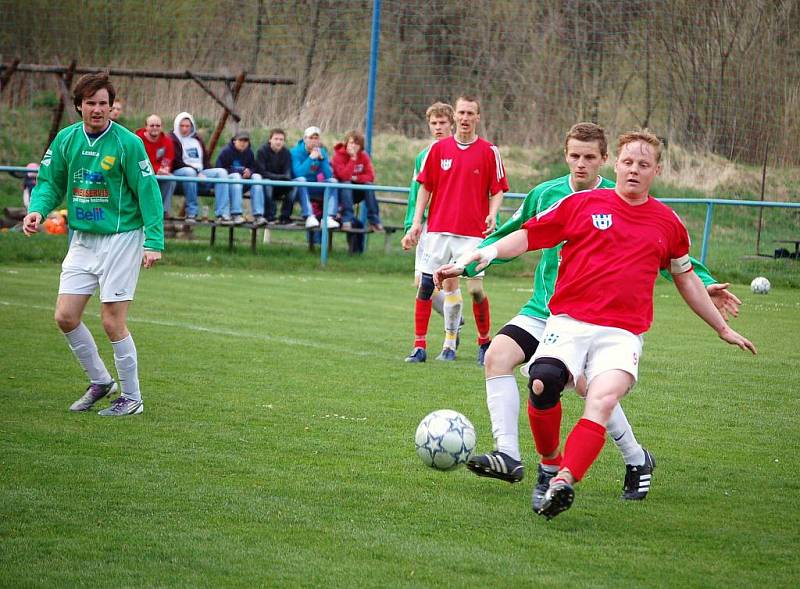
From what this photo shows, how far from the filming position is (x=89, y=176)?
6.52m

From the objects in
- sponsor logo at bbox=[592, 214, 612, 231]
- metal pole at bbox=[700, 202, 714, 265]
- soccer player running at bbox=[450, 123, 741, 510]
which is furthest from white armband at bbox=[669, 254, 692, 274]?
metal pole at bbox=[700, 202, 714, 265]

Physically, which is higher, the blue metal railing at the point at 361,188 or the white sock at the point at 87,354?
the blue metal railing at the point at 361,188

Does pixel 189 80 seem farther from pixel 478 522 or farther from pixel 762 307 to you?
pixel 478 522

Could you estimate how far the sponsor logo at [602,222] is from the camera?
4746mm

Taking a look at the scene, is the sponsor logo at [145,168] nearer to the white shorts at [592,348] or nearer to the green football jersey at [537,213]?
the green football jersey at [537,213]

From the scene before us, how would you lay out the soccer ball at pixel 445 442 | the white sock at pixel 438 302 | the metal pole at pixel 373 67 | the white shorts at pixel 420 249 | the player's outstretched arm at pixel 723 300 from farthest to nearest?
the metal pole at pixel 373 67, the white sock at pixel 438 302, the white shorts at pixel 420 249, the soccer ball at pixel 445 442, the player's outstretched arm at pixel 723 300

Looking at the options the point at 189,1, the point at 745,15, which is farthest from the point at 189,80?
the point at 745,15

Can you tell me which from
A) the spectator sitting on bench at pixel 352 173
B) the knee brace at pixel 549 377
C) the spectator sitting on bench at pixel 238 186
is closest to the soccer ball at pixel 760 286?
the spectator sitting on bench at pixel 352 173

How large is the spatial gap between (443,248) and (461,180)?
61cm

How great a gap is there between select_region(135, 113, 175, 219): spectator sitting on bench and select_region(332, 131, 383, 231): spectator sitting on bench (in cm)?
259

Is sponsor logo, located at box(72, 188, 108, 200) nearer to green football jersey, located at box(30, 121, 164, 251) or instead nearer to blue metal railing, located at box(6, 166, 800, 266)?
green football jersey, located at box(30, 121, 164, 251)

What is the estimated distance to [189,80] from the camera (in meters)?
22.0

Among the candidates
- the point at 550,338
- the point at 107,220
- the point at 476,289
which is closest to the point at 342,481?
the point at 550,338

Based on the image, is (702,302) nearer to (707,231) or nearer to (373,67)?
(707,231)
